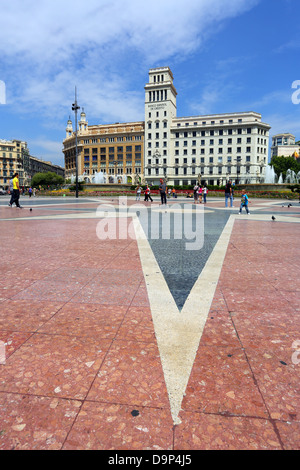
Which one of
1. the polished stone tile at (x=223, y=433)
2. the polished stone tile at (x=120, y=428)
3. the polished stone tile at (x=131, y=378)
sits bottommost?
the polished stone tile at (x=223, y=433)

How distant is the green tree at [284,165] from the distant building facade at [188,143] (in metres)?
8.06

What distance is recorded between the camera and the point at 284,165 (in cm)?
8356

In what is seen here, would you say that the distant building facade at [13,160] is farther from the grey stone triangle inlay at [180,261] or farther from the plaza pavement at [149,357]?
the plaza pavement at [149,357]

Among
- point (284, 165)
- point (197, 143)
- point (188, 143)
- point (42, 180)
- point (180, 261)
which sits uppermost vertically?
point (188, 143)

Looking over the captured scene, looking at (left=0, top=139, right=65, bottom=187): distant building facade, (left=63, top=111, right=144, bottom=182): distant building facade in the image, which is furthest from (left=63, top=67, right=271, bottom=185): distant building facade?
(left=0, top=139, right=65, bottom=187): distant building facade

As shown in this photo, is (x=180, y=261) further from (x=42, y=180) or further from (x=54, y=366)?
(x=42, y=180)

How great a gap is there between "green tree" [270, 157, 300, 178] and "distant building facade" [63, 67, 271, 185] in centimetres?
806

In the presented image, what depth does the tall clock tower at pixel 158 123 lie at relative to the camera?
79562 mm

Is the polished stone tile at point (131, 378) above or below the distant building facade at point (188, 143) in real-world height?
below

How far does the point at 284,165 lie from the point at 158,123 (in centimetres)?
3897

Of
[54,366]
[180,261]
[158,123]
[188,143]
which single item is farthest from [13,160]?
[54,366]

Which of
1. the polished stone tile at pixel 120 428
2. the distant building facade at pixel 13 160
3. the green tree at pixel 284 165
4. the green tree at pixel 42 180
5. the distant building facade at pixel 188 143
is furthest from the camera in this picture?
the distant building facade at pixel 13 160

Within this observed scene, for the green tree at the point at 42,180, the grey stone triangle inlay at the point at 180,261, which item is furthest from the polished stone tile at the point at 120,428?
the green tree at the point at 42,180

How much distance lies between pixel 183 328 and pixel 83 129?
10783cm
